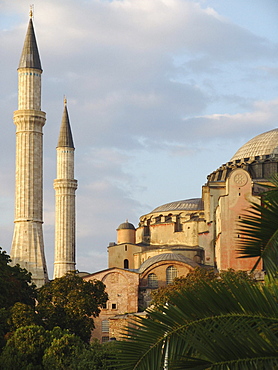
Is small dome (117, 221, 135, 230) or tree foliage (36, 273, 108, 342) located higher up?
small dome (117, 221, 135, 230)

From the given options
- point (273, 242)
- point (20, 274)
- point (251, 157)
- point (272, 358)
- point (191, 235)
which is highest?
point (251, 157)

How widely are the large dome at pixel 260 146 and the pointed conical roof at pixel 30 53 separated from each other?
18.3 m

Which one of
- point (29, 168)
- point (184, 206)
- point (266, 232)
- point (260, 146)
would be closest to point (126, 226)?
point (184, 206)

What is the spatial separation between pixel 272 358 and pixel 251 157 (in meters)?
50.0

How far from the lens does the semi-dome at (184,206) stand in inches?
2280

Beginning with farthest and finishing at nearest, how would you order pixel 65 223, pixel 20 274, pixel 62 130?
pixel 62 130 < pixel 65 223 < pixel 20 274

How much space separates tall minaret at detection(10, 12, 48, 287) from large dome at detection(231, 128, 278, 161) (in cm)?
1795

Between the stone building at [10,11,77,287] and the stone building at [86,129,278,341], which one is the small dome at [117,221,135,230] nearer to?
the stone building at [86,129,278,341]

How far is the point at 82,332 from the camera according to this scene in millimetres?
31672

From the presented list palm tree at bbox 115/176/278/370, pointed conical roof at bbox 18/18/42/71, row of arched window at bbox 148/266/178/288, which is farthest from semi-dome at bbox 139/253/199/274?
palm tree at bbox 115/176/278/370

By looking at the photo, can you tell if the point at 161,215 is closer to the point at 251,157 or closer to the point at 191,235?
the point at 191,235

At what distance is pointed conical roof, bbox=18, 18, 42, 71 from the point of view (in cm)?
4434

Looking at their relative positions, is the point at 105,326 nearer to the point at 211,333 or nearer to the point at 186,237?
the point at 186,237

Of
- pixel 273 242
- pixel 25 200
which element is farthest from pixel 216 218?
pixel 273 242
